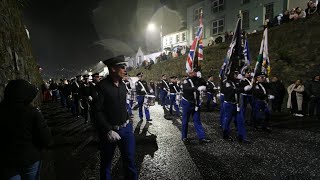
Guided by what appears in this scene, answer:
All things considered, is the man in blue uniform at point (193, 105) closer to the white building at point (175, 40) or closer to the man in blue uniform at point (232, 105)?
the man in blue uniform at point (232, 105)

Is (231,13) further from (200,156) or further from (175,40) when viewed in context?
(200,156)

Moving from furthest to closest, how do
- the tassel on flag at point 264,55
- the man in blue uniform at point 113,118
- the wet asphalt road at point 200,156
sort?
1. the tassel on flag at point 264,55
2. the wet asphalt road at point 200,156
3. the man in blue uniform at point 113,118

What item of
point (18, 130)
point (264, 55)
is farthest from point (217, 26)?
point (18, 130)

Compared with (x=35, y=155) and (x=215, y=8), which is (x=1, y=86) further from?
(x=215, y=8)

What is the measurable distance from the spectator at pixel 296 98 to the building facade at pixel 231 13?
14.0 metres

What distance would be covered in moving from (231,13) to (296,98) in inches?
811

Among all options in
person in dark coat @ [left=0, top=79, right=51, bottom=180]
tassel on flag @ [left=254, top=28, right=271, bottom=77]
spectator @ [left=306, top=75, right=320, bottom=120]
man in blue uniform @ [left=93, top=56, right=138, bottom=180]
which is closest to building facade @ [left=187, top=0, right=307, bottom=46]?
tassel on flag @ [left=254, top=28, right=271, bottom=77]

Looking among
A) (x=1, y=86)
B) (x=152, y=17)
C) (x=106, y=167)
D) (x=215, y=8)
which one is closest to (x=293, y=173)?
(x=106, y=167)

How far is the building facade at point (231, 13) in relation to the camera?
973 inches

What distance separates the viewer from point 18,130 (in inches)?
100

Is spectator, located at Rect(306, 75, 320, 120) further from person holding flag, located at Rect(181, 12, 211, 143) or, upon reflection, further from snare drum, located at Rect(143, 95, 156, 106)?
snare drum, located at Rect(143, 95, 156, 106)

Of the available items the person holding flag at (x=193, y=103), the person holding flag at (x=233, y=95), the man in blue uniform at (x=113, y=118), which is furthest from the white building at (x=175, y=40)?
the man in blue uniform at (x=113, y=118)

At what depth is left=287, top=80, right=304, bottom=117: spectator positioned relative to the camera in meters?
12.0

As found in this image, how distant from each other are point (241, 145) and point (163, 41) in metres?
43.0
